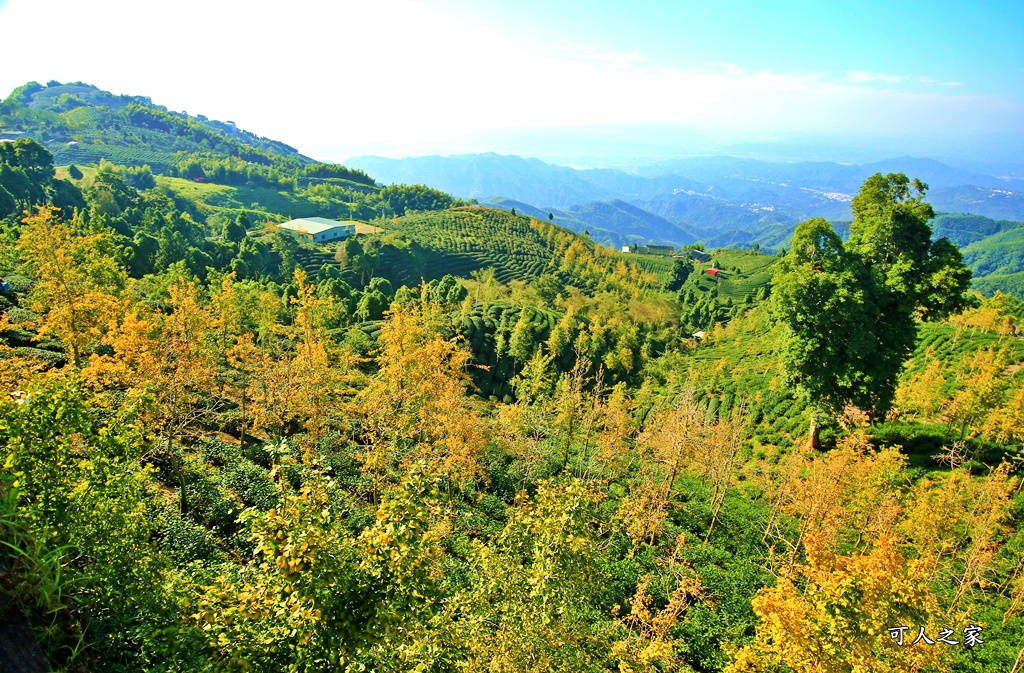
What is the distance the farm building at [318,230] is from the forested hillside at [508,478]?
32133 millimetres

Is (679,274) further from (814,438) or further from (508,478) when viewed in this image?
(508,478)

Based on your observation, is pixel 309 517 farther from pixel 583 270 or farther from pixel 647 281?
pixel 647 281

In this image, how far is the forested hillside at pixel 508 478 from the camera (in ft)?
19.3

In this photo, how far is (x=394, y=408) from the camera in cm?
1883

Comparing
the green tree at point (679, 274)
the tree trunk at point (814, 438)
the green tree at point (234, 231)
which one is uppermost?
the green tree at point (234, 231)

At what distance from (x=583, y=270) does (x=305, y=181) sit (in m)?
103

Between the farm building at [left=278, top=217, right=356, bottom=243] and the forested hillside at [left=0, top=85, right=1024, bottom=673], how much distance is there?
1265 inches

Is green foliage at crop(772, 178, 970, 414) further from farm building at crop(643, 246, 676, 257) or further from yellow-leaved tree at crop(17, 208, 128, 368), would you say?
farm building at crop(643, 246, 676, 257)

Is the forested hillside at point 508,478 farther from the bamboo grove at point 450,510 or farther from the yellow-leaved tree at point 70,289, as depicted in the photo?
the yellow-leaved tree at point 70,289

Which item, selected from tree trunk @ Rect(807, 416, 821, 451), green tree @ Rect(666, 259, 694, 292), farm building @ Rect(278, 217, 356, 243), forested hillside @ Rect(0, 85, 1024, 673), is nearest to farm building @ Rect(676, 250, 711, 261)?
green tree @ Rect(666, 259, 694, 292)

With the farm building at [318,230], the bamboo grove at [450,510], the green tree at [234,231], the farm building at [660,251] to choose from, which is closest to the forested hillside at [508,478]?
the bamboo grove at [450,510]

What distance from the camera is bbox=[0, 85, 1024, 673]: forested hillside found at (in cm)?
589

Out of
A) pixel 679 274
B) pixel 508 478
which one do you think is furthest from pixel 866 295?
pixel 679 274

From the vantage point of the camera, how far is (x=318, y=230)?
82688 millimetres
